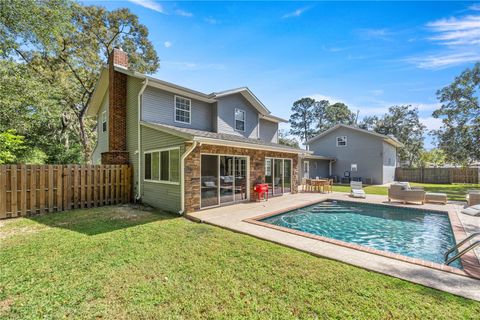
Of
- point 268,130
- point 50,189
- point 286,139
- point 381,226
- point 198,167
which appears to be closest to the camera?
point 381,226

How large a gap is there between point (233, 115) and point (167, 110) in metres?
4.09

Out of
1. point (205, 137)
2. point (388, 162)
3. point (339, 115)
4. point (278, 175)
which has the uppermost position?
point (339, 115)

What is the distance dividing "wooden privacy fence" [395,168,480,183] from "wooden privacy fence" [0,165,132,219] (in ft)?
98.5

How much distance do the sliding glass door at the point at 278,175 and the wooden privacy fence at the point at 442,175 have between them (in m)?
20.5

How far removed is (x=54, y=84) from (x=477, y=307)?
26.0 m

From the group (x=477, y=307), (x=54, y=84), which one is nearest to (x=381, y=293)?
(x=477, y=307)

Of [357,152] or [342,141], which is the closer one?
[357,152]

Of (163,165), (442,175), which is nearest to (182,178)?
(163,165)

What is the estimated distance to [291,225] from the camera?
7816 millimetres

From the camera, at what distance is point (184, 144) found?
8164 mm

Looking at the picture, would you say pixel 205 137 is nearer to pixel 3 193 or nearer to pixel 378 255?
pixel 378 255

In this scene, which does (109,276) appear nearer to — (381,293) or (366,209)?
(381,293)

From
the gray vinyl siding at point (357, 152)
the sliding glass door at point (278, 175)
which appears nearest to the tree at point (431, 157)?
the gray vinyl siding at point (357, 152)

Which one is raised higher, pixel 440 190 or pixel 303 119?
pixel 303 119
